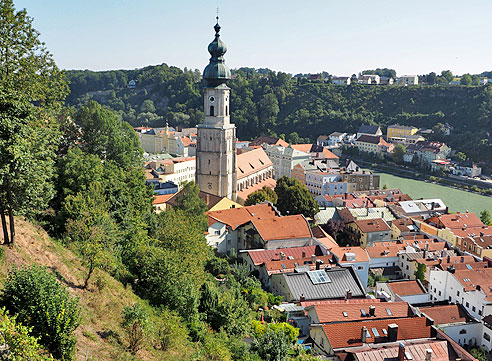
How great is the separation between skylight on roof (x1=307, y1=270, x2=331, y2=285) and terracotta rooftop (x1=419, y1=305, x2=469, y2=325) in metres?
4.43

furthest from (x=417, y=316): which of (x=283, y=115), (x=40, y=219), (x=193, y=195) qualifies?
(x=283, y=115)

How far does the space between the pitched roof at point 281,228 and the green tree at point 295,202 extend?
19.2ft

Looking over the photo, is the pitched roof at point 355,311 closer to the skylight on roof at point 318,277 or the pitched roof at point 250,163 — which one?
the skylight on roof at point 318,277

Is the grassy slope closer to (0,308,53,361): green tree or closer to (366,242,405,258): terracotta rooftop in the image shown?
(0,308,53,361): green tree

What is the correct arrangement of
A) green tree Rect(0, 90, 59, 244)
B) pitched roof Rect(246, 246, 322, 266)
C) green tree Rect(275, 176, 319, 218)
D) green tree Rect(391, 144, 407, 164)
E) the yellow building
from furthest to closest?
the yellow building
green tree Rect(391, 144, 407, 164)
green tree Rect(275, 176, 319, 218)
pitched roof Rect(246, 246, 322, 266)
green tree Rect(0, 90, 59, 244)

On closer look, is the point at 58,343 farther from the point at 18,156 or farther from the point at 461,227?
the point at 461,227

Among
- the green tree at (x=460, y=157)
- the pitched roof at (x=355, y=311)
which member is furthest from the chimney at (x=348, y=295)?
the green tree at (x=460, y=157)

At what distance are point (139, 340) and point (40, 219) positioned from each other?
289 inches

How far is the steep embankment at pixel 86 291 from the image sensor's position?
30.2ft

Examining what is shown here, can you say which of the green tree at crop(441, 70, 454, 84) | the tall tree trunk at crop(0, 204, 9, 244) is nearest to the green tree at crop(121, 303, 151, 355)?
the tall tree trunk at crop(0, 204, 9, 244)

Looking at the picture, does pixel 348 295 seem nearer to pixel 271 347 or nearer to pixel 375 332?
pixel 375 332

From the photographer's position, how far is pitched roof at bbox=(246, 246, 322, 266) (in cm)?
2464

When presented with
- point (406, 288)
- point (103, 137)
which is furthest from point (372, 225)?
point (103, 137)

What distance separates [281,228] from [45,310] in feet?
66.5
